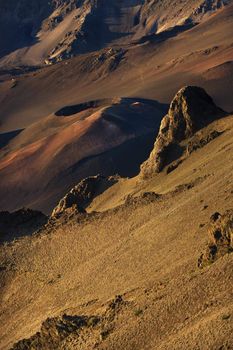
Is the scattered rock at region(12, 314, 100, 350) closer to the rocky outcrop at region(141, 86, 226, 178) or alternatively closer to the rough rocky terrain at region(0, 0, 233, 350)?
the rough rocky terrain at region(0, 0, 233, 350)

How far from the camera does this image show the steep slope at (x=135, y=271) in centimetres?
2230

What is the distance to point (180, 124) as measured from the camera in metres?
50.2

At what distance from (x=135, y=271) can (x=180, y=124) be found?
18103mm

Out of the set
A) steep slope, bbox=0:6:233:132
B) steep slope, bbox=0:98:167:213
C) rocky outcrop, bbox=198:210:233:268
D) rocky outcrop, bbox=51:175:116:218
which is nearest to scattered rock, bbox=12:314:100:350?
rocky outcrop, bbox=198:210:233:268

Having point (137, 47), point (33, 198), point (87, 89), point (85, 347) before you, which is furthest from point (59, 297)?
point (137, 47)

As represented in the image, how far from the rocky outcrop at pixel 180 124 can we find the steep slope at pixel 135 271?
2.59ft

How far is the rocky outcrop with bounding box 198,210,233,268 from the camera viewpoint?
2670 cm

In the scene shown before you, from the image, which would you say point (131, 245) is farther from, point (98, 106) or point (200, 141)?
point (98, 106)

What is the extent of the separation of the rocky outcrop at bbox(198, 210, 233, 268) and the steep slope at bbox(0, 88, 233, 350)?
10 centimetres

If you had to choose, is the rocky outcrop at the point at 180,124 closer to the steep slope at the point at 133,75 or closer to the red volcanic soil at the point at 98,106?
the red volcanic soil at the point at 98,106

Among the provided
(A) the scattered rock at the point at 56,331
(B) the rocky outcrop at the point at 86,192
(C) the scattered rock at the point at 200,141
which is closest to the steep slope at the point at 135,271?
(A) the scattered rock at the point at 56,331

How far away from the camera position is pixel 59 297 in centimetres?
3675

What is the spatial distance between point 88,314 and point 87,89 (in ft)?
456

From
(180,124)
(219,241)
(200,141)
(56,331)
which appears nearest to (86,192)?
(180,124)
